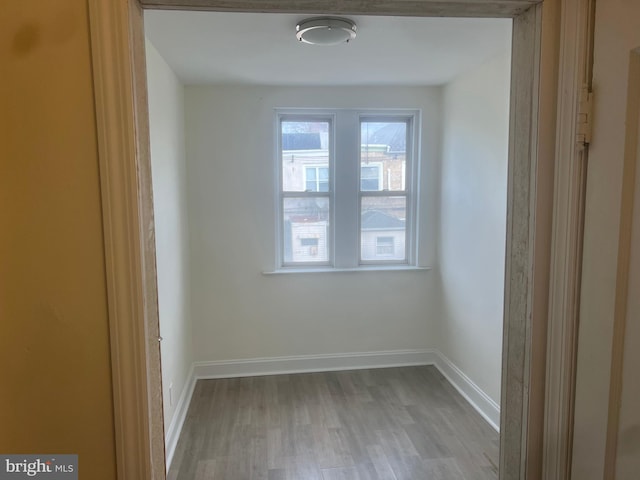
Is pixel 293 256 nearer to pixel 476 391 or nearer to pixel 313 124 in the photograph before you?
pixel 313 124

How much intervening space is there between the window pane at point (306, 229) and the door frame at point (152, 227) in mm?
2572

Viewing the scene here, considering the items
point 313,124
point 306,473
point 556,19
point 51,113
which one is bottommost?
point 306,473

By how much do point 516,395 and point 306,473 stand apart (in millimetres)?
1618

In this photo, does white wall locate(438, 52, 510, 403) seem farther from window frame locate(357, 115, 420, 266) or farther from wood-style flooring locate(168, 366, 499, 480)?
wood-style flooring locate(168, 366, 499, 480)

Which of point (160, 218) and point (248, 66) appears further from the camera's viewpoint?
point (248, 66)

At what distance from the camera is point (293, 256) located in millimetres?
3721

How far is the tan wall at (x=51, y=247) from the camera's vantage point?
0.92 meters

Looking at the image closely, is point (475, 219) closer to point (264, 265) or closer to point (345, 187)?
point (345, 187)

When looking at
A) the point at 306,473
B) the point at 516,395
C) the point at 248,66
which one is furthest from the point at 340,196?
the point at 516,395

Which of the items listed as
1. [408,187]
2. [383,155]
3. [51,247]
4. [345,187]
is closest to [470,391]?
[408,187]

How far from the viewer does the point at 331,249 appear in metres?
3.72

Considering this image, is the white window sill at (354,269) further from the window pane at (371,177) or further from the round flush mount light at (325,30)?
the round flush mount light at (325,30)

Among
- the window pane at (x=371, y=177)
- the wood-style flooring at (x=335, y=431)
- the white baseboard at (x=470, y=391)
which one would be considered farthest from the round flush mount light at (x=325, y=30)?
the white baseboard at (x=470, y=391)

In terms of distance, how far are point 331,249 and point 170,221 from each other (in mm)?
1468
